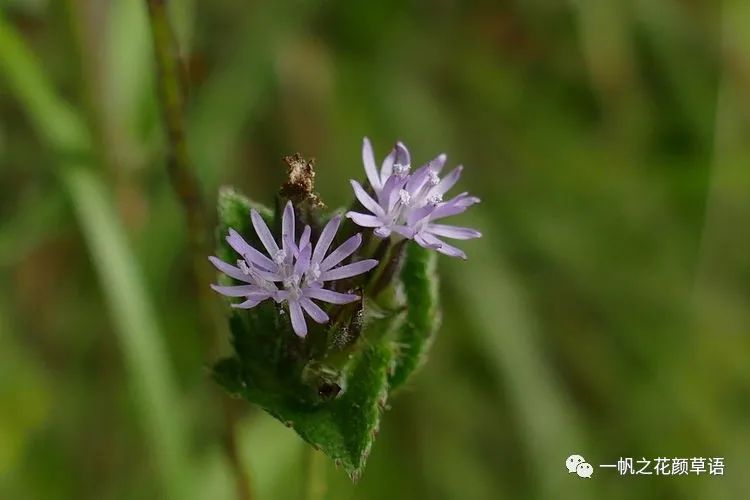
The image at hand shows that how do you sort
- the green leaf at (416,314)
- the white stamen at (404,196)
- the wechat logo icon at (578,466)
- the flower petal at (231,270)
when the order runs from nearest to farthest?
the flower petal at (231,270), the white stamen at (404,196), the green leaf at (416,314), the wechat logo icon at (578,466)

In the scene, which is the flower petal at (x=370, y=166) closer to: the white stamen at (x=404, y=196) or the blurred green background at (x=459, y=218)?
the white stamen at (x=404, y=196)

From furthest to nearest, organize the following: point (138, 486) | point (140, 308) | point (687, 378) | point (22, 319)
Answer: point (687, 378), point (22, 319), point (138, 486), point (140, 308)

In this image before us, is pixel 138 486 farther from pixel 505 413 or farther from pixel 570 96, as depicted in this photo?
pixel 570 96

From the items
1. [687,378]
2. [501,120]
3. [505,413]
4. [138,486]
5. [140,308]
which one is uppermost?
[501,120]

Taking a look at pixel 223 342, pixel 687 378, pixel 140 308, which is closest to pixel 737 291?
pixel 687 378

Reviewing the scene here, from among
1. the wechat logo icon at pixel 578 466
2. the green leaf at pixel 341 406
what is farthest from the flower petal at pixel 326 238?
the wechat logo icon at pixel 578 466

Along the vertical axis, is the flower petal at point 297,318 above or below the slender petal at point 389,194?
below

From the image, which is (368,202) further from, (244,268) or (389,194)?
(244,268)

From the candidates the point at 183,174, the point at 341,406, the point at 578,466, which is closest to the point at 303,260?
the point at 341,406
